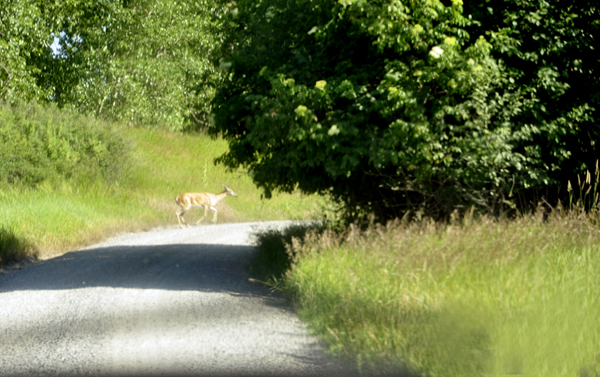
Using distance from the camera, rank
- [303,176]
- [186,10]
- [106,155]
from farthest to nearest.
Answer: [186,10] → [106,155] → [303,176]

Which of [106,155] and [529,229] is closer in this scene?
[529,229]

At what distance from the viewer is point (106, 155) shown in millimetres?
23344

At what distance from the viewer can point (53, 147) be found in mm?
20922

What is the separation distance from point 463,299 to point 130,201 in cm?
1790

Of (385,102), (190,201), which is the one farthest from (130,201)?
(385,102)

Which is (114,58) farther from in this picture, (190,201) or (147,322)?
(147,322)

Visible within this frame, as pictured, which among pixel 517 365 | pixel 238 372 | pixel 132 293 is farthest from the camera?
pixel 132 293

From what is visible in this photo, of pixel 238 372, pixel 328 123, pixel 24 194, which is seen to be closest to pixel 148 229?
pixel 24 194

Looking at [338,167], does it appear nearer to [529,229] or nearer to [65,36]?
[529,229]

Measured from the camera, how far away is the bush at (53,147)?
19.5 metres

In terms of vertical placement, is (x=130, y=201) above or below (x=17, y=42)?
below

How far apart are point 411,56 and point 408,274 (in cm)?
342

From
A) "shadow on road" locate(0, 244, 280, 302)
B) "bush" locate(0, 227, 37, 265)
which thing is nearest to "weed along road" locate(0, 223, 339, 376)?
"shadow on road" locate(0, 244, 280, 302)

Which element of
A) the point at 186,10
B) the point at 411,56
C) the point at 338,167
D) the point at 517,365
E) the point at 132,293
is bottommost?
the point at 132,293
